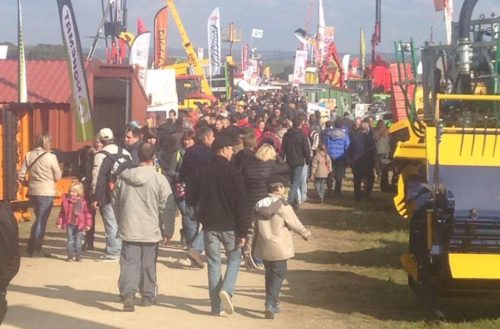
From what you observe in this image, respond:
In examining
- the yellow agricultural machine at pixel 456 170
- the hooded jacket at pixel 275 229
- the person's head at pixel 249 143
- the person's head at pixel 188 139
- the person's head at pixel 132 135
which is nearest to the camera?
the yellow agricultural machine at pixel 456 170

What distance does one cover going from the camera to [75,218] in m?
12.9

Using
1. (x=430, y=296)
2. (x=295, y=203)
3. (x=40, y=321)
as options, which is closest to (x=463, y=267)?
(x=430, y=296)

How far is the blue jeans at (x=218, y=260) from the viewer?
9656 mm

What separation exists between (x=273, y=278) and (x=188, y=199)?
159cm

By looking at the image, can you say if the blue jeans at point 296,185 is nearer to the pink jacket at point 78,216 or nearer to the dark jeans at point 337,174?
the dark jeans at point 337,174

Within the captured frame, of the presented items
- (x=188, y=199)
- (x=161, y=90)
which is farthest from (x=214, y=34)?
(x=188, y=199)

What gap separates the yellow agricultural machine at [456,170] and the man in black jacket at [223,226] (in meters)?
1.78

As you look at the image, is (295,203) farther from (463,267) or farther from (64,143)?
(463,267)

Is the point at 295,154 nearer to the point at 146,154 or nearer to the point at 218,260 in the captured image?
the point at 146,154

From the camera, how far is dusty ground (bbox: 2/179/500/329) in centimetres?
946

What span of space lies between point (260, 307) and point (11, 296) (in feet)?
8.75

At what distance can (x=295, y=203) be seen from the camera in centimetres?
1845

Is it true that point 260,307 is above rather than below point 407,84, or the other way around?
below

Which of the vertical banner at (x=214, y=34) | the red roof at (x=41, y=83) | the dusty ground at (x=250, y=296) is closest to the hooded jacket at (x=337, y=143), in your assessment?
the red roof at (x=41, y=83)
